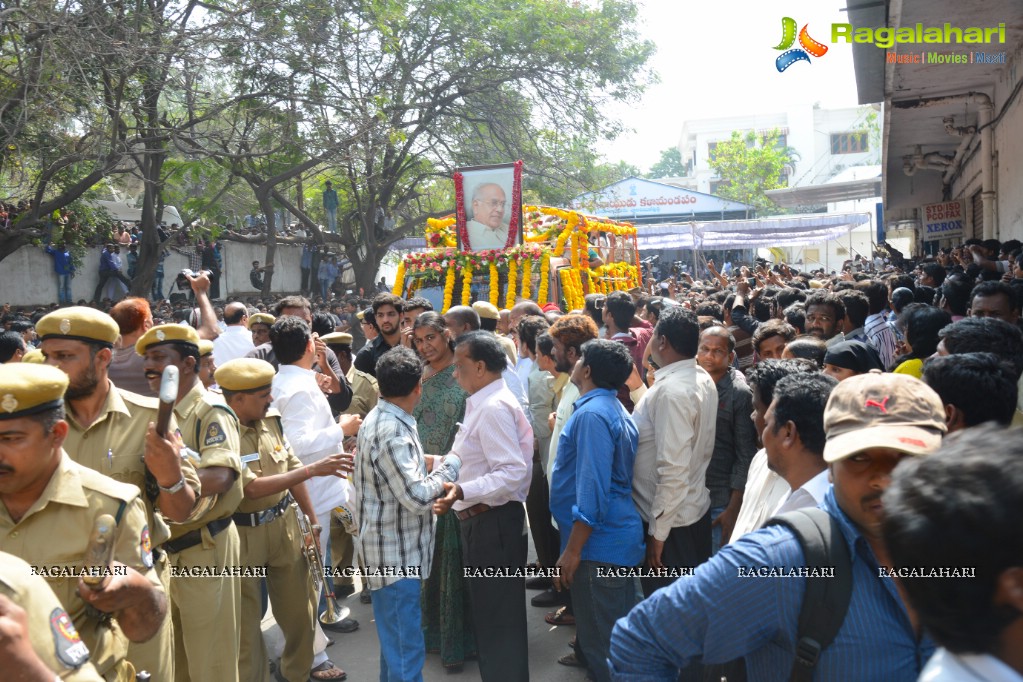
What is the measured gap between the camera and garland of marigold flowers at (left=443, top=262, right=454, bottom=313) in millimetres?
11062

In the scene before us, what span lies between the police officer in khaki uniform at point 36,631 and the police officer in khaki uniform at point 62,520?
1.45 ft

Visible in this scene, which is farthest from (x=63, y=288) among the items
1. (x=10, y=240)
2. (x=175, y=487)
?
(x=175, y=487)

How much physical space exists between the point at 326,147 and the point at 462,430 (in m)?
11.8

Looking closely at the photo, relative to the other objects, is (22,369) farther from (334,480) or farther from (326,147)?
(326,147)

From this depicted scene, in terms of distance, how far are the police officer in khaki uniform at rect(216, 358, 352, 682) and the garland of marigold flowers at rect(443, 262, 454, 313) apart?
20.9 feet

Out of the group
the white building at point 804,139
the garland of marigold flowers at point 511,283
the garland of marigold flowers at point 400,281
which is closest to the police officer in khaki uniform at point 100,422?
the garland of marigold flowers at point 511,283

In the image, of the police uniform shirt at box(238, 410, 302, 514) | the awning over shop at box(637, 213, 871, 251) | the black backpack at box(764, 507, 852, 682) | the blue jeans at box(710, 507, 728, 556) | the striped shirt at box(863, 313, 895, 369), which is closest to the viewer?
the black backpack at box(764, 507, 852, 682)

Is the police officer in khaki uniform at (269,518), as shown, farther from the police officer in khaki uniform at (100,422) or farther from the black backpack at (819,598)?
the black backpack at (819,598)

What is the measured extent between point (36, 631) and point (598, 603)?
2668mm

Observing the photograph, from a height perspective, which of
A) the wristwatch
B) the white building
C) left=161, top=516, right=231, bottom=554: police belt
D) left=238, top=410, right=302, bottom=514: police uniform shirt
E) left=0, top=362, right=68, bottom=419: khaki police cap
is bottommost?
left=161, top=516, right=231, bottom=554: police belt

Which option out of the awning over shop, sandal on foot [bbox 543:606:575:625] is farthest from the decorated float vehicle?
the awning over shop

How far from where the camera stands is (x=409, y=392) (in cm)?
420

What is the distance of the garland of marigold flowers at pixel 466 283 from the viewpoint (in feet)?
36.3

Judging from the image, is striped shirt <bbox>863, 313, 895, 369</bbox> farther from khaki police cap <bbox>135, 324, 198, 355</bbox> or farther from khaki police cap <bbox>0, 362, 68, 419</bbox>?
khaki police cap <bbox>0, 362, 68, 419</bbox>
